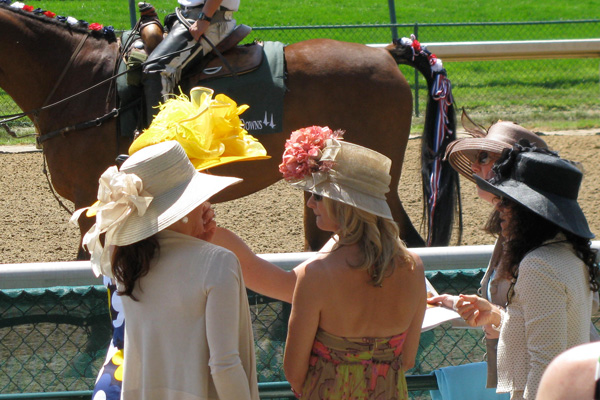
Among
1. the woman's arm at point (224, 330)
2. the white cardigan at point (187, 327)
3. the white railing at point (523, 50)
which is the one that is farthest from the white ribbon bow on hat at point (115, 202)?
the white railing at point (523, 50)

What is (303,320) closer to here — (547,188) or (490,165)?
(547,188)

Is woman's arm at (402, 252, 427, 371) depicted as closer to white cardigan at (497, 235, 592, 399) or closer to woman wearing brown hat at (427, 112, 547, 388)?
woman wearing brown hat at (427, 112, 547, 388)

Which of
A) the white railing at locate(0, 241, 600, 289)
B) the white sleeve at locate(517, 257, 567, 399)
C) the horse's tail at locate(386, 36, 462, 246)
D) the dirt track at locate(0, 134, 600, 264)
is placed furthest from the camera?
the dirt track at locate(0, 134, 600, 264)

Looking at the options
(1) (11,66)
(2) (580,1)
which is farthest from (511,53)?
(2) (580,1)

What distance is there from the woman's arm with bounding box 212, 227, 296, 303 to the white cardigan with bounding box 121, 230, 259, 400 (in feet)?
1.25

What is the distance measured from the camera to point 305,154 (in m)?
2.13

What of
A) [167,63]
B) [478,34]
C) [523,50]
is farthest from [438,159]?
[478,34]

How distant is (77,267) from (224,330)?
4.00ft

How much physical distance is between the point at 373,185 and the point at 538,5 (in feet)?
62.3

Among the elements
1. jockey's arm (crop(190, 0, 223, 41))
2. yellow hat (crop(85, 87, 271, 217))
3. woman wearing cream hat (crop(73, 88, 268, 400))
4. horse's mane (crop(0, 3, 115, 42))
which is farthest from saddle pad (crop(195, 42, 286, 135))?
woman wearing cream hat (crop(73, 88, 268, 400))

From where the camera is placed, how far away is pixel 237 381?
187 cm

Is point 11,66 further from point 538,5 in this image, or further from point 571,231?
point 538,5

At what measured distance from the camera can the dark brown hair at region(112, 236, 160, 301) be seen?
1.93m

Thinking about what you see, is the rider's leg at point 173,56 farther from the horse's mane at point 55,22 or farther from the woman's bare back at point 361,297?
the woman's bare back at point 361,297
